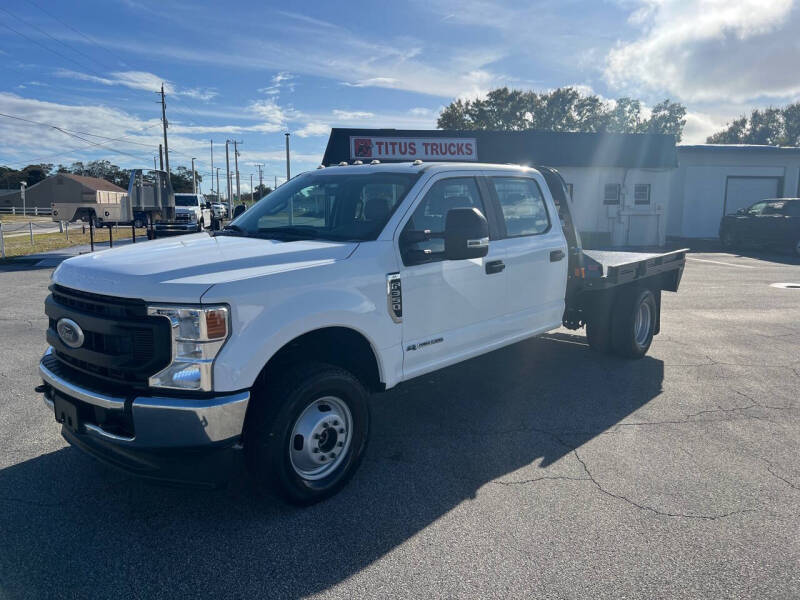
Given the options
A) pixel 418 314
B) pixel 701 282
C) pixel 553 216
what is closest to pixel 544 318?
pixel 553 216

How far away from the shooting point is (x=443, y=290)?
4.23 metres

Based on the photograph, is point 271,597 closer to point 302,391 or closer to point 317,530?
point 317,530

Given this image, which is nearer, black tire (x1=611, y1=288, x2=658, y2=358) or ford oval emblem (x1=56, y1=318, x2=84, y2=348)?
ford oval emblem (x1=56, y1=318, x2=84, y2=348)

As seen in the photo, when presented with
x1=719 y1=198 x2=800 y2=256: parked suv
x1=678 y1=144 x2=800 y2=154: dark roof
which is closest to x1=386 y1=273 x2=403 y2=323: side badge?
x1=719 y1=198 x2=800 y2=256: parked suv

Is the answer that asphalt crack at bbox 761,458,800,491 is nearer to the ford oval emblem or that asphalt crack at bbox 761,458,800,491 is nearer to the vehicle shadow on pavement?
the vehicle shadow on pavement

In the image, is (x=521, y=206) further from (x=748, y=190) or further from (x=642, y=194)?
(x=748, y=190)

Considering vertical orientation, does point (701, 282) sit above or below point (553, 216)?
below

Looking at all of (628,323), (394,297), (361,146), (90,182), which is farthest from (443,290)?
(90,182)

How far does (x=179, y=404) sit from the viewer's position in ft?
9.63

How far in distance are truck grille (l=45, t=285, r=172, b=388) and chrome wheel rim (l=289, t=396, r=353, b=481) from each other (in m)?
0.84

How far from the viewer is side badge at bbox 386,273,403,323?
12.6ft

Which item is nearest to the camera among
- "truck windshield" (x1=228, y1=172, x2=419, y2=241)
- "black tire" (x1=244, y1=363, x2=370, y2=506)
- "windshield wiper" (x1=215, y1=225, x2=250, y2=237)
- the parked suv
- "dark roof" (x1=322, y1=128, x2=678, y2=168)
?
"black tire" (x1=244, y1=363, x2=370, y2=506)

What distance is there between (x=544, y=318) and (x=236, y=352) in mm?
3231

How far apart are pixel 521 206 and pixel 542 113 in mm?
66637
